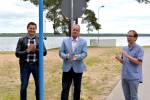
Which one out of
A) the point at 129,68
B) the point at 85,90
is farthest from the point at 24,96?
the point at 85,90

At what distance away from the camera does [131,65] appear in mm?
10875

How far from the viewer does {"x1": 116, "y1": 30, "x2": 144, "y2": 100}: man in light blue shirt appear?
10680 mm

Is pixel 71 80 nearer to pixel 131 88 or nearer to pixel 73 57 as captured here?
pixel 73 57

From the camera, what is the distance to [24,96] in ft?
38.7

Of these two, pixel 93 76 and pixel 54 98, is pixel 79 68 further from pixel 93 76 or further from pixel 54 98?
pixel 93 76

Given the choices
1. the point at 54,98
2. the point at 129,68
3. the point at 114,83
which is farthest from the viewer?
the point at 114,83

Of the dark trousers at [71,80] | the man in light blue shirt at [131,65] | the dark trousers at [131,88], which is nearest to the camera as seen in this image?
the man in light blue shirt at [131,65]

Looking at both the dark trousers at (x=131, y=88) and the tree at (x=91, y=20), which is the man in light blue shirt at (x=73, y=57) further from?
the tree at (x=91, y=20)

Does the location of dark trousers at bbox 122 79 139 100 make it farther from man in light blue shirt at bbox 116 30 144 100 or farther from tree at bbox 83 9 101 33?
tree at bbox 83 9 101 33

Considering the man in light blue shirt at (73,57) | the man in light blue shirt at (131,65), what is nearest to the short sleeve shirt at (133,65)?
the man in light blue shirt at (131,65)

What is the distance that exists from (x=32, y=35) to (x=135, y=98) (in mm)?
2443

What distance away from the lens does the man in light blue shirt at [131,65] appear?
1068cm

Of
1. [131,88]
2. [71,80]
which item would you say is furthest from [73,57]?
[131,88]

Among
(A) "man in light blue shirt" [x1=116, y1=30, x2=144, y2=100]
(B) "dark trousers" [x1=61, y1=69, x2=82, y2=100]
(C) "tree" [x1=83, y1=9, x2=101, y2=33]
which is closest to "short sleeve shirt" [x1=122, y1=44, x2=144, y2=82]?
(A) "man in light blue shirt" [x1=116, y1=30, x2=144, y2=100]
